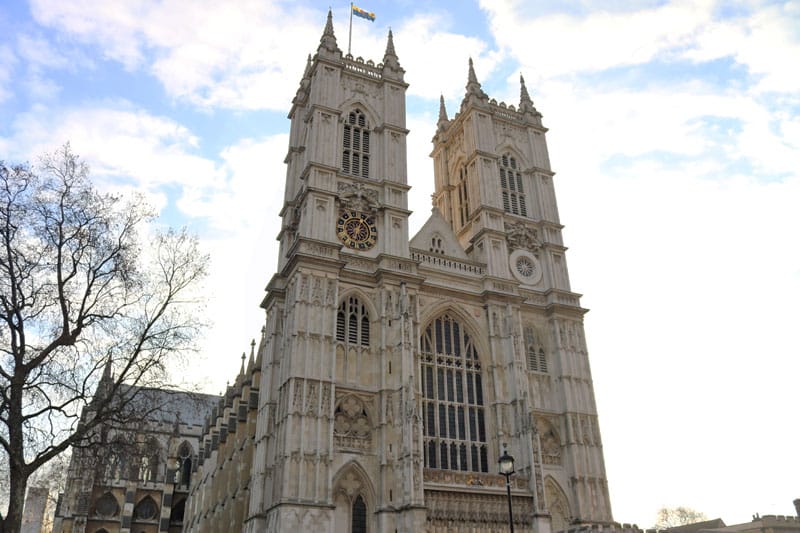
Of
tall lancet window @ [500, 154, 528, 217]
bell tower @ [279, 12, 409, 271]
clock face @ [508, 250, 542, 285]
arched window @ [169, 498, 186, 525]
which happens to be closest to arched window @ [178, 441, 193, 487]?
arched window @ [169, 498, 186, 525]

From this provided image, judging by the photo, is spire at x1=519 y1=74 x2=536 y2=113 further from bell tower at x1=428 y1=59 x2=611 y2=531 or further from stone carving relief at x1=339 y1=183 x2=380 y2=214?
stone carving relief at x1=339 y1=183 x2=380 y2=214

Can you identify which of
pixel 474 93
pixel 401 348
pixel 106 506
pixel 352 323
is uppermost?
pixel 474 93

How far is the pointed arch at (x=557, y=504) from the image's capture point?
34969mm

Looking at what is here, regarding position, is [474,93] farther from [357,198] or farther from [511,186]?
[357,198]

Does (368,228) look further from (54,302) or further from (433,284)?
(54,302)

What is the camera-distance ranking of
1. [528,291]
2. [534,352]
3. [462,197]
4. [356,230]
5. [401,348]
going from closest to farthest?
[401,348] < [356,230] < [534,352] < [528,291] < [462,197]

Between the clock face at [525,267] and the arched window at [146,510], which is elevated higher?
the clock face at [525,267]

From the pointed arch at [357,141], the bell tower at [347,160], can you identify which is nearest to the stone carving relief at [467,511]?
the bell tower at [347,160]

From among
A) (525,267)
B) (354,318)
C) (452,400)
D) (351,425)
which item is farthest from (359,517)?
(525,267)

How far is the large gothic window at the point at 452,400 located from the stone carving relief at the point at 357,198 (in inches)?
317

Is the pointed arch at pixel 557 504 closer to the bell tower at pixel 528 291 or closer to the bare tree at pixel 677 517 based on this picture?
the bell tower at pixel 528 291

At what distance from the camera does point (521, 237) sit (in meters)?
43.1

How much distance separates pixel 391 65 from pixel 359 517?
98.2ft

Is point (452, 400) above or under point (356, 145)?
under
